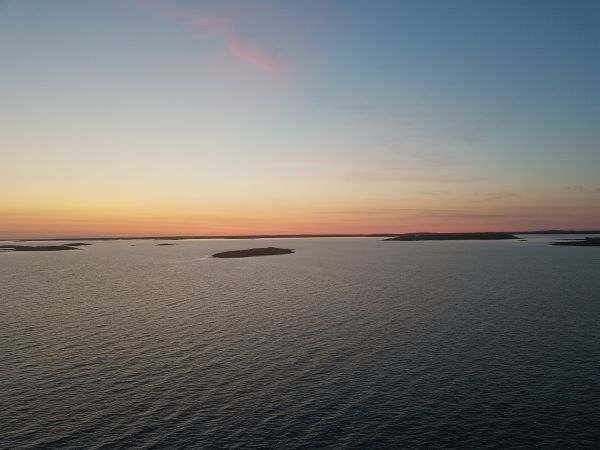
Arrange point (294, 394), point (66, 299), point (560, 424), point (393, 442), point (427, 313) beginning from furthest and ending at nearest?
point (66, 299), point (427, 313), point (294, 394), point (560, 424), point (393, 442)

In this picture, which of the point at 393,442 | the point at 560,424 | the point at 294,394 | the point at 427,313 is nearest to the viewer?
the point at 393,442

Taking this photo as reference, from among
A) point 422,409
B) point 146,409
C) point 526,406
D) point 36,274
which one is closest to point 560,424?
point 526,406

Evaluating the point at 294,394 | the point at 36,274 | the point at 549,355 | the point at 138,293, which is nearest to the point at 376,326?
the point at 549,355

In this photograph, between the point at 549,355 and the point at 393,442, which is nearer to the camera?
the point at 393,442

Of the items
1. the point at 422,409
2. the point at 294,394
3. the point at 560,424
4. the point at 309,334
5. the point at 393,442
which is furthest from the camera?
the point at 309,334

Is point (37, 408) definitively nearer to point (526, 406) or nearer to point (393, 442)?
point (393, 442)

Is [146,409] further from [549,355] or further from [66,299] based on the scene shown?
[66,299]
